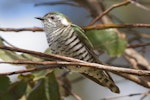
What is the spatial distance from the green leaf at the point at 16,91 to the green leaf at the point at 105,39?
441 mm

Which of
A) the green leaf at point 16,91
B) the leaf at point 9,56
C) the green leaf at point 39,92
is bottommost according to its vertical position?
the green leaf at point 39,92

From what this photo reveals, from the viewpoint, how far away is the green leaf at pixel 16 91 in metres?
2.36

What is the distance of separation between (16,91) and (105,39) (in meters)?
0.57

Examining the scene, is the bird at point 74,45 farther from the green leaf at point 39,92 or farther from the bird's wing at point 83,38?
the green leaf at point 39,92

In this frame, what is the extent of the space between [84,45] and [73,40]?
0.06m

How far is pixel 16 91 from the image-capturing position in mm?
2385

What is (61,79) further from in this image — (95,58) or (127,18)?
(127,18)

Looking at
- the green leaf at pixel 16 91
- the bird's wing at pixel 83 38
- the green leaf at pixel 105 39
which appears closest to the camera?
the bird's wing at pixel 83 38

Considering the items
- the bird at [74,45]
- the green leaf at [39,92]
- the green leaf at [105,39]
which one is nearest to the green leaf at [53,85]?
the green leaf at [39,92]

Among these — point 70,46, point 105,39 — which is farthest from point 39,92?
point 105,39

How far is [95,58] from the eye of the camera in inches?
88.3

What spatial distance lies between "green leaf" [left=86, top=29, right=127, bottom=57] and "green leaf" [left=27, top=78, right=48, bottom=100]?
0.36 metres

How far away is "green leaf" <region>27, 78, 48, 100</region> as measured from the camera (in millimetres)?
2377

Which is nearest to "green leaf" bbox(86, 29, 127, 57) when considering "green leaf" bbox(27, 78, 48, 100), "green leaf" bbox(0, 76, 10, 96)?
"green leaf" bbox(27, 78, 48, 100)
